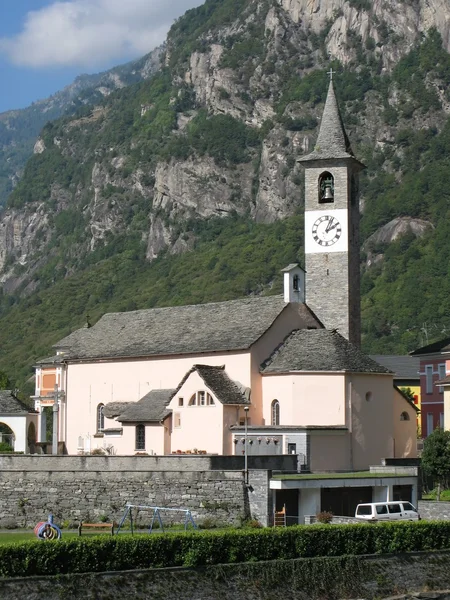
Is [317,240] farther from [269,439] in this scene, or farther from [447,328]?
[447,328]

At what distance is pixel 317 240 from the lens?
3012 inches

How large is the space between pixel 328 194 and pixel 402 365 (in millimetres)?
44268

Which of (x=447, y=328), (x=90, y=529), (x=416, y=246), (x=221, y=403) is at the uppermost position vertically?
(x=416, y=246)

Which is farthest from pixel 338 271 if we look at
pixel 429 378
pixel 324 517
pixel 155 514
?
pixel 155 514

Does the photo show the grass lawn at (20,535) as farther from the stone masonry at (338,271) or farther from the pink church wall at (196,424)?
the stone masonry at (338,271)

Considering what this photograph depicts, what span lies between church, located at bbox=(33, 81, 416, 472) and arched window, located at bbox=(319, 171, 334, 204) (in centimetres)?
6

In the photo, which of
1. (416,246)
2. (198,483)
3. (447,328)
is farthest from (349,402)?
(416,246)

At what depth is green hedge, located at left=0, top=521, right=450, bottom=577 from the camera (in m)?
40.7

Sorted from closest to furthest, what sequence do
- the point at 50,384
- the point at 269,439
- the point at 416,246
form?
the point at 269,439, the point at 50,384, the point at 416,246

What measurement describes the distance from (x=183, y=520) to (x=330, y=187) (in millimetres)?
28841

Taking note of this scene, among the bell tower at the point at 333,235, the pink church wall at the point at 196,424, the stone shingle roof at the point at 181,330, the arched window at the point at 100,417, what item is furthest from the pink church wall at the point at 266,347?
the arched window at the point at 100,417

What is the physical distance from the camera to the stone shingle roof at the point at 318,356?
6569cm

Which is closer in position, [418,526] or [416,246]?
[418,526]

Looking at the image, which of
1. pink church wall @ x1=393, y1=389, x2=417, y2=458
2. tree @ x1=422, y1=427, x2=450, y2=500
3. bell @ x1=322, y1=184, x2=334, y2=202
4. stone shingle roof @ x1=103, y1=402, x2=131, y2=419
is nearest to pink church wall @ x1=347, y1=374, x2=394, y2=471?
pink church wall @ x1=393, y1=389, x2=417, y2=458
